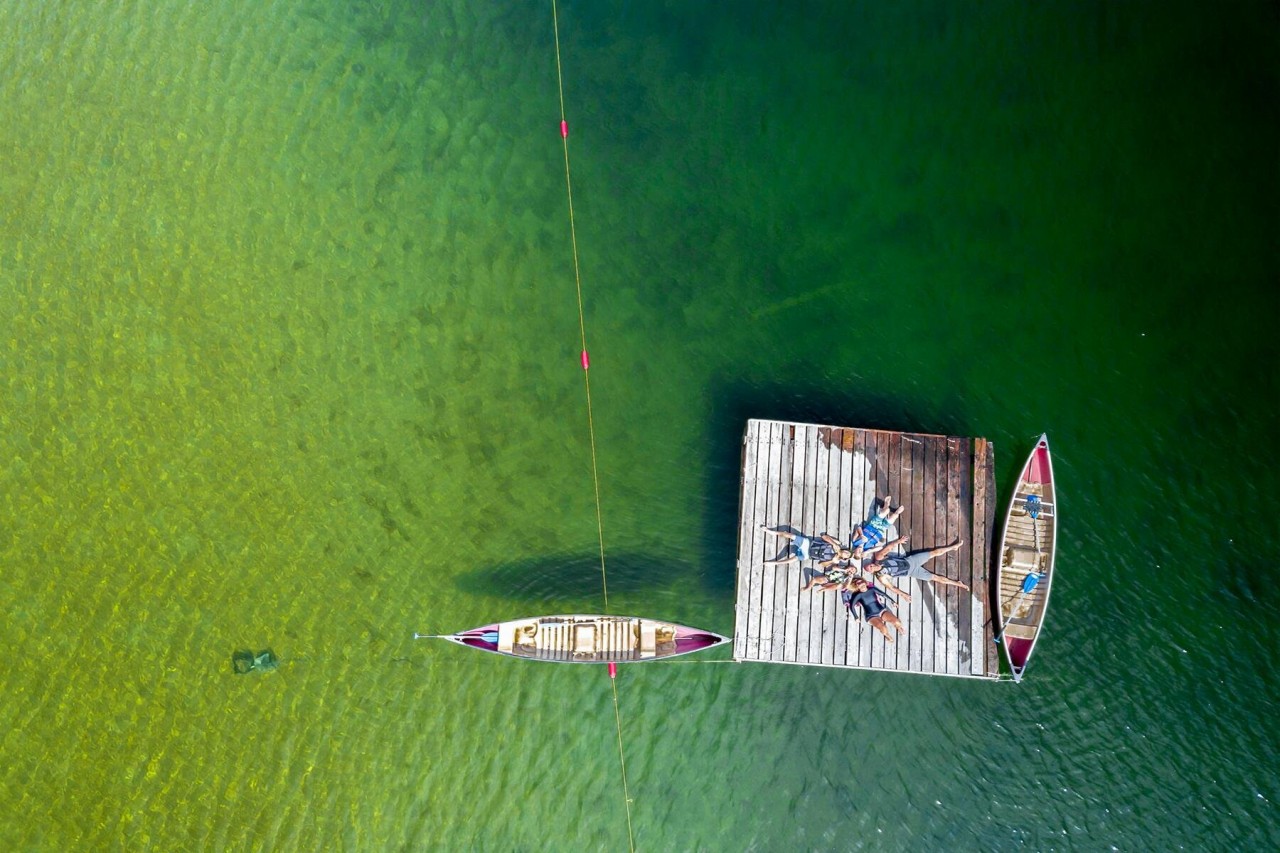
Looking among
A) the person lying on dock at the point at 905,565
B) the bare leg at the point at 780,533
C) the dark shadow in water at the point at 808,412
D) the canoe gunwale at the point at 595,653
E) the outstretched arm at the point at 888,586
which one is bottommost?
the canoe gunwale at the point at 595,653

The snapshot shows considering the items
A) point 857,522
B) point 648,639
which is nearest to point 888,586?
point 857,522

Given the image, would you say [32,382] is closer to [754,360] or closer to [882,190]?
[754,360]

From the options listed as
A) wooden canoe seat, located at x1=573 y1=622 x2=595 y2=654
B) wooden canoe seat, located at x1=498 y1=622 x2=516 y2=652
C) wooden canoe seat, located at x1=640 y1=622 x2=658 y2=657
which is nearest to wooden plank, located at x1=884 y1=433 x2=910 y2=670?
wooden canoe seat, located at x1=640 y1=622 x2=658 y2=657

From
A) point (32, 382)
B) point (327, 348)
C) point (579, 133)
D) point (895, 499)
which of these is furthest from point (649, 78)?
point (32, 382)

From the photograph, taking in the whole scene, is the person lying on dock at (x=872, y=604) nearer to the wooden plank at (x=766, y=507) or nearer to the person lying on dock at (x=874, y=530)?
the person lying on dock at (x=874, y=530)

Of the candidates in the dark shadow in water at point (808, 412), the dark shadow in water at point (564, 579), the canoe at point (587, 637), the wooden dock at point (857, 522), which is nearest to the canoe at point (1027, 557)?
the wooden dock at point (857, 522)

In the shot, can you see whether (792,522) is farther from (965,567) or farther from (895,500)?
(965,567)
